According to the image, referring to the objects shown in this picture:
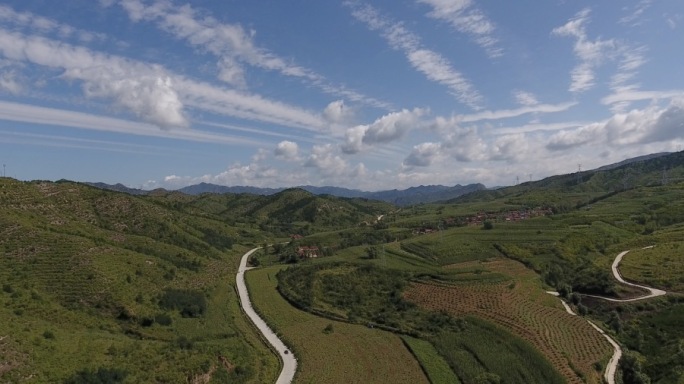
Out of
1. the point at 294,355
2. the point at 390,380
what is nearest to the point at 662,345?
the point at 390,380

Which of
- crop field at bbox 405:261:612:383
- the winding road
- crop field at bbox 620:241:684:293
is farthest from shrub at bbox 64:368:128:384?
crop field at bbox 620:241:684:293

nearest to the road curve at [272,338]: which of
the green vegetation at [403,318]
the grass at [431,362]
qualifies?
the green vegetation at [403,318]

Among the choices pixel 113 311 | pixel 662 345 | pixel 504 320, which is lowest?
pixel 662 345

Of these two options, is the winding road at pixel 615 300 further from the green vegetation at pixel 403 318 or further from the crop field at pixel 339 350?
the crop field at pixel 339 350

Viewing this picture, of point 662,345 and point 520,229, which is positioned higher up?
point 520,229

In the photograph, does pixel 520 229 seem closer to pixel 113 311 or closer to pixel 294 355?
pixel 294 355

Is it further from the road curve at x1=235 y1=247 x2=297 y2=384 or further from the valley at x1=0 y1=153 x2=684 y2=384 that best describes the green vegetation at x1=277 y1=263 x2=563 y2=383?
the road curve at x1=235 y1=247 x2=297 y2=384
